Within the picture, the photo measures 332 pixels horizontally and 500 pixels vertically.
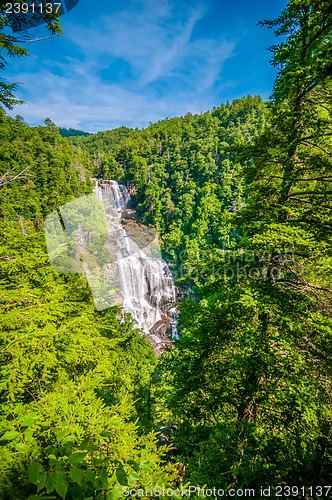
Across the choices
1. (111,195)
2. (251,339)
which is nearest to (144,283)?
(251,339)

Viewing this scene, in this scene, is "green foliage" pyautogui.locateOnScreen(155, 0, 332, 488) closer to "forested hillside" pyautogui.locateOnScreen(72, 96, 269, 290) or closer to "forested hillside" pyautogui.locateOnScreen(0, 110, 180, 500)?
"forested hillside" pyautogui.locateOnScreen(0, 110, 180, 500)

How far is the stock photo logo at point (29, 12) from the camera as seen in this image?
11.4 feet

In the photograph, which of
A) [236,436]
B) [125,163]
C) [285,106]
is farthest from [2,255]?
[125,163]

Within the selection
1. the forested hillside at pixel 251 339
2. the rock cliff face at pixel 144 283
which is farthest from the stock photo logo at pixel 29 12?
the rock cliff face at pixel 144 283

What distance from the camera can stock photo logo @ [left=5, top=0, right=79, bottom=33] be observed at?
137 inches

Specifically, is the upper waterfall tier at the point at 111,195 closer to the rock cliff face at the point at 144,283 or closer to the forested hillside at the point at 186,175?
the forested hillside at the point at 186,175

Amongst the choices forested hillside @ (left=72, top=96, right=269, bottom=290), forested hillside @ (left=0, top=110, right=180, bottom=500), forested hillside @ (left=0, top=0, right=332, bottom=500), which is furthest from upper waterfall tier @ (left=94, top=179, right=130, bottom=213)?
forested hillside @ (left=0, top=0, right=332, bottom=500)

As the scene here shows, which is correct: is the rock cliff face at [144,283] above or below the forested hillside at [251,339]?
below

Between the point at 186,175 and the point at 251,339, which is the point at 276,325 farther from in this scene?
the point at 186,175

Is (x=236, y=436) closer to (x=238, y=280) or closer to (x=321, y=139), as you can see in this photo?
(x=238, y=280)

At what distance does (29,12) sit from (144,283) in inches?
1011

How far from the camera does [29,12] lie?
11.8 feet

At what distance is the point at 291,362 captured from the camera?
12.0 ft

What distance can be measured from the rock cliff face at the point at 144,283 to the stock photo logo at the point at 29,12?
751 inches
